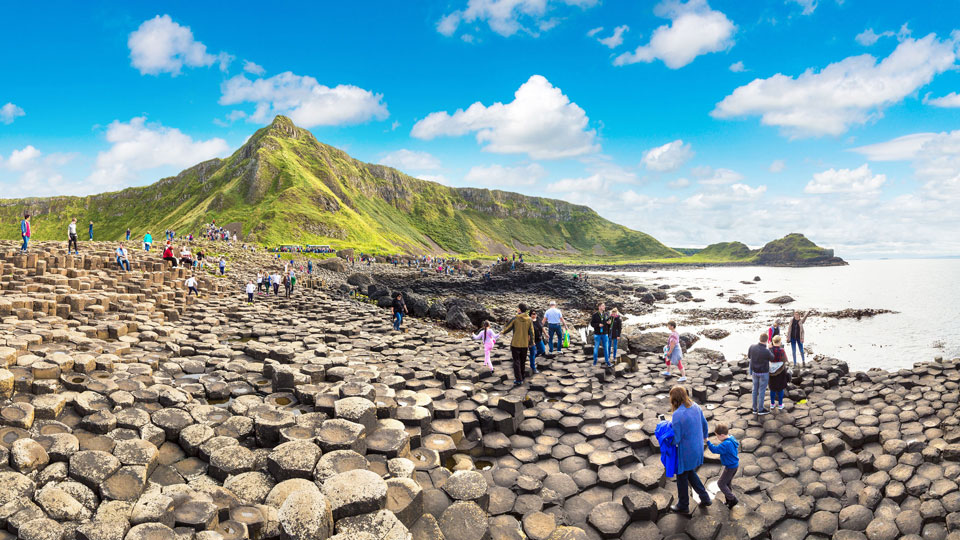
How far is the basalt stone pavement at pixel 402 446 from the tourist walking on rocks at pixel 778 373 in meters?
0.57

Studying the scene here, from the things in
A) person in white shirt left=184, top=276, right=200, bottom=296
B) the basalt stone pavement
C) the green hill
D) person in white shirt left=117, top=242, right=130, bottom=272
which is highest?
the green hill

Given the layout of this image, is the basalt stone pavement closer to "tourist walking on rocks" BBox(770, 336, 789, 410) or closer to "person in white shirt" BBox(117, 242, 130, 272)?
"tourist walking on rocks" BBox(770, 336, 789, 410)

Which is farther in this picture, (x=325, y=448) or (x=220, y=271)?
(x=220, y=271)

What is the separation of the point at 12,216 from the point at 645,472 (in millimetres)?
252934

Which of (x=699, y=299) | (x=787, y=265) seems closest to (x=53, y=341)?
(x=699, y=299)

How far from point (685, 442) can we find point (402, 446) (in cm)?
466

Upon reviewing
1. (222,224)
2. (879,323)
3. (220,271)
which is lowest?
(879,323)

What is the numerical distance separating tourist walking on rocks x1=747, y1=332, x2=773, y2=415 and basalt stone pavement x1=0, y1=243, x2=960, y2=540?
442mm

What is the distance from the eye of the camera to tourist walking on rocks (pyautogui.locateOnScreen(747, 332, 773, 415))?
467 inches

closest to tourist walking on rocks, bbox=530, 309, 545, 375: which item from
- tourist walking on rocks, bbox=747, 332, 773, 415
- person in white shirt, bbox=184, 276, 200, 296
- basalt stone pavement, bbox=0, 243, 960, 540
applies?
basalt stone pavement, bbox=0, 243, 960, 540

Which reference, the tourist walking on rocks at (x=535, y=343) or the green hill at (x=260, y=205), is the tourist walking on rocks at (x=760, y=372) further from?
the green hill at (x=260, y=205)

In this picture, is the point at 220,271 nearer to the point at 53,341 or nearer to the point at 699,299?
the point at 53,341

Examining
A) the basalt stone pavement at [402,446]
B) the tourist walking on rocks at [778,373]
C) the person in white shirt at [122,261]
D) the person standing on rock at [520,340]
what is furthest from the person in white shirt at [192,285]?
the tourist walking on rocks at [778,373]

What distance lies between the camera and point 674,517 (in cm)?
734
